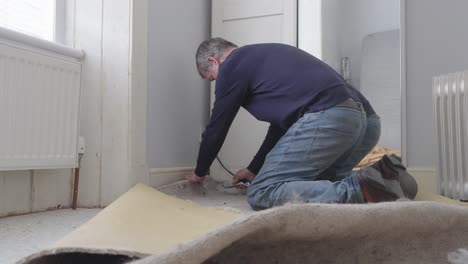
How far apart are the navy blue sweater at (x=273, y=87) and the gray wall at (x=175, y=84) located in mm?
328

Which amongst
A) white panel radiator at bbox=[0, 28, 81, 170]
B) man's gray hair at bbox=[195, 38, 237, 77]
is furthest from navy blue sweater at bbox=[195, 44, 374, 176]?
white panel radiator at bbox=[0, 28, 81, 170]

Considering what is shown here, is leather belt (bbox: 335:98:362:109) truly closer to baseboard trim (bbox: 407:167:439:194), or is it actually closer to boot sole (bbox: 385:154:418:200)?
boot sole (bbox: 385:154:418:200)

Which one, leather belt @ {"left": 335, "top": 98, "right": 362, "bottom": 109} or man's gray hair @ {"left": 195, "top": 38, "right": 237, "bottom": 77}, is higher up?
man's gray hair @ {"left": 195, "top": 38, "right": 237, "bottom": 77}

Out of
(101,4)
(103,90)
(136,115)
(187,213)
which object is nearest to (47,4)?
(101,4)

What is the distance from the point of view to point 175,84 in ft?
6.39

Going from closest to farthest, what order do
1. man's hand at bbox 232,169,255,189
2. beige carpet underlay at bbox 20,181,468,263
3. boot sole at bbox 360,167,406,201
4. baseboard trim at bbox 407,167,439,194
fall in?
beige carpet underlay at bbox 20,181,468,263 < boot sole at bbox 360,167,406,201 < man's hand at bbox 232,169,255,189 < baseboard trim at bbox 407,167,439,194

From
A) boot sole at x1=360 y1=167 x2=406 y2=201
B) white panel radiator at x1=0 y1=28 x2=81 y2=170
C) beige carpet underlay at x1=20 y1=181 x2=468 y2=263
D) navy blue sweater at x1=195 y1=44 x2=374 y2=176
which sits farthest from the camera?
navy blue sweater at x1=195 y1=44 x2=374 y2=176

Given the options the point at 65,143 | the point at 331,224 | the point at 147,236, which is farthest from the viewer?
the point at 65,143

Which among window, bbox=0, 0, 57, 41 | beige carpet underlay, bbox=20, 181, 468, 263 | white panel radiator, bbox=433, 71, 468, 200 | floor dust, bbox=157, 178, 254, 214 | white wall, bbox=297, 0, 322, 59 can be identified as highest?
white wall, bbox=297, 0, 322, 59

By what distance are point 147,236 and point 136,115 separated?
2.92 feet

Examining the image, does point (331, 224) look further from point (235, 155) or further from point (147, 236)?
point (235, 155)

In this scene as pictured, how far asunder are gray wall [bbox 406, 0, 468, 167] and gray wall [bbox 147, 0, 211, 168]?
0.95 meters

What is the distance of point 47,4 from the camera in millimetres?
1599

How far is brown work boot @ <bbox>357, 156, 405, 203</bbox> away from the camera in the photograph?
1170 mm
